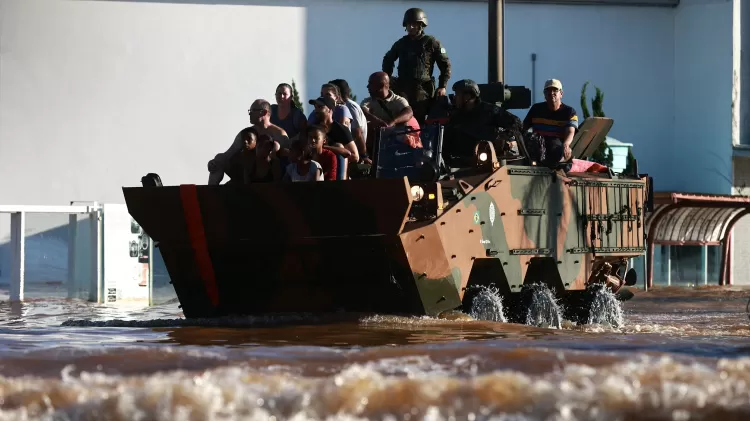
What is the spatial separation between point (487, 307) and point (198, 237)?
249 centimetres

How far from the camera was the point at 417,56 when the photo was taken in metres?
14.6

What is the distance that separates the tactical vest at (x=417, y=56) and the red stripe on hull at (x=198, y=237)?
10.8ft

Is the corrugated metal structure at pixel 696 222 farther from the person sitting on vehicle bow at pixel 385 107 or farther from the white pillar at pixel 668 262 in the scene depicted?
the person sitting on vehicle bow at pixel 385 107

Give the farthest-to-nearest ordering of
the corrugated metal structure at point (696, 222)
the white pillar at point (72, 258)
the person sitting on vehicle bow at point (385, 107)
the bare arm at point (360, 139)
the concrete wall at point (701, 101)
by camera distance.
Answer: the concrete wall at point (701, 101)
the corrugated metal structure at point (696, 222)
the white pillar at point (72, 258)
the person sitting on vehicle bow at point (385, 107)
the bare arm at point (360, 139)

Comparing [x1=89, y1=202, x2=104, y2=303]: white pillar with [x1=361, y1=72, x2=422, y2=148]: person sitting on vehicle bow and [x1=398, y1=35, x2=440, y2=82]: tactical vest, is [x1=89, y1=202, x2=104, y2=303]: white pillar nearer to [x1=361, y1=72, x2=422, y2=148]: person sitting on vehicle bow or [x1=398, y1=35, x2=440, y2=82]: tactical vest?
[x1=398, y1=35, x2=440, y2=82]: tactical vest

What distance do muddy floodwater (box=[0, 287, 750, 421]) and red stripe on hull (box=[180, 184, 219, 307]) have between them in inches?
41.0

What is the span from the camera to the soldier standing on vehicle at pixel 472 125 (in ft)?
44.5

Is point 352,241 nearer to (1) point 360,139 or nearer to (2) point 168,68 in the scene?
(1) point 360,139

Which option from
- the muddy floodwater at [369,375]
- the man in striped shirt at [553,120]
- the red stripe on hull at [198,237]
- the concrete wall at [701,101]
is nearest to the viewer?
the muddy floodwater at [369,375]

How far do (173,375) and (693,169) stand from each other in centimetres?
2549

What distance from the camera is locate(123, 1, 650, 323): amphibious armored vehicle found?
38.8 ft

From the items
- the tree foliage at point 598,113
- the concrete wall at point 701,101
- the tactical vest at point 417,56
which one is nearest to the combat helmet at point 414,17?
the tactical vest at point 417,56

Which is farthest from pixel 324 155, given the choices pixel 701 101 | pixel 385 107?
pixel 701 101

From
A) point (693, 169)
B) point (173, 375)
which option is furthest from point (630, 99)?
point (173, 375)
